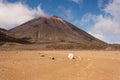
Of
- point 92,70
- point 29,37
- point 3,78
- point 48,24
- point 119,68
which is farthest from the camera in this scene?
point 48,24

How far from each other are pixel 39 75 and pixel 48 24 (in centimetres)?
17460

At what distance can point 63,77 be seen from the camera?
597 inches

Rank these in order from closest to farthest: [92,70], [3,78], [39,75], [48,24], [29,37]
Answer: [3,78]
[39,75]
[92,70]
[29,37]
[48,24]

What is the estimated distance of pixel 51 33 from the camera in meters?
169

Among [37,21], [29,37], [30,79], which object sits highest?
[37,21]

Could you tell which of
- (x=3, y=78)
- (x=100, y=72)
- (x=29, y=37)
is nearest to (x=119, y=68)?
(x=100, y=72)

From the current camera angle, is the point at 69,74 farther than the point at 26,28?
No

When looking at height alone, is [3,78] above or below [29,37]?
below

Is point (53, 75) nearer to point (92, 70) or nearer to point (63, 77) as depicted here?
point (63, 77)

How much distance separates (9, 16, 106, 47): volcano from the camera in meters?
154

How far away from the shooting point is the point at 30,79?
14570mm

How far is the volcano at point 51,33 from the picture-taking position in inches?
6055

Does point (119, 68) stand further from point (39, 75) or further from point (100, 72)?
point (39, 75)

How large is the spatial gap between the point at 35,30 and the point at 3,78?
160 meters
